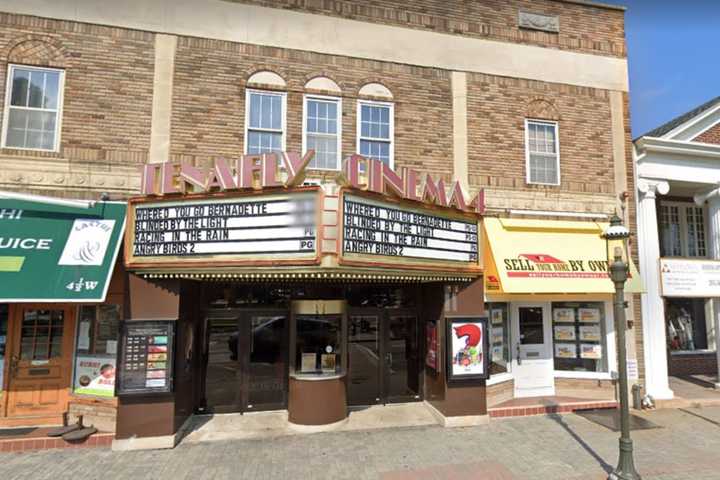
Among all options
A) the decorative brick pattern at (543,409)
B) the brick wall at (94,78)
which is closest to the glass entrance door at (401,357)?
the decorative brick pattern at (543,409)

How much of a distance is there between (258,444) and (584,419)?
6.64 meters

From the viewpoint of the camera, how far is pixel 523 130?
1055cm

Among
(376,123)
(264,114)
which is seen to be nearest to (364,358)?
(376,123)

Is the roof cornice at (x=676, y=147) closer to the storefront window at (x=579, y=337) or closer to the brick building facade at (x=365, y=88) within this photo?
the brick building facade at (x=365, y=88)

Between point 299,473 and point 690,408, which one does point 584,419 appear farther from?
point 299,473

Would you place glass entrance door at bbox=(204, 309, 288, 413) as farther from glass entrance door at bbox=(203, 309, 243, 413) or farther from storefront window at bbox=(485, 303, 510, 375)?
storefront window at bbox=(485, 303, 510, 375)

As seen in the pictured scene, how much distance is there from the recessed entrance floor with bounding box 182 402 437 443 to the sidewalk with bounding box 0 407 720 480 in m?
0.25

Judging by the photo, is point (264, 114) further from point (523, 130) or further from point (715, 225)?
point (715, 225)

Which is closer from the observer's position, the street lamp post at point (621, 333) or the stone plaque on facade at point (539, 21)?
the street lamp post at point (621, 333)

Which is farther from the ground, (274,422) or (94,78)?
(94,78)

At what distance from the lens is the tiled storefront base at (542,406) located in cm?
920

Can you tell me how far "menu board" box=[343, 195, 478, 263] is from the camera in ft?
22.6

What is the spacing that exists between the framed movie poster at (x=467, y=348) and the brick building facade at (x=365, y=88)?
489 millimetres

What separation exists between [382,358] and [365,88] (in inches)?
240
